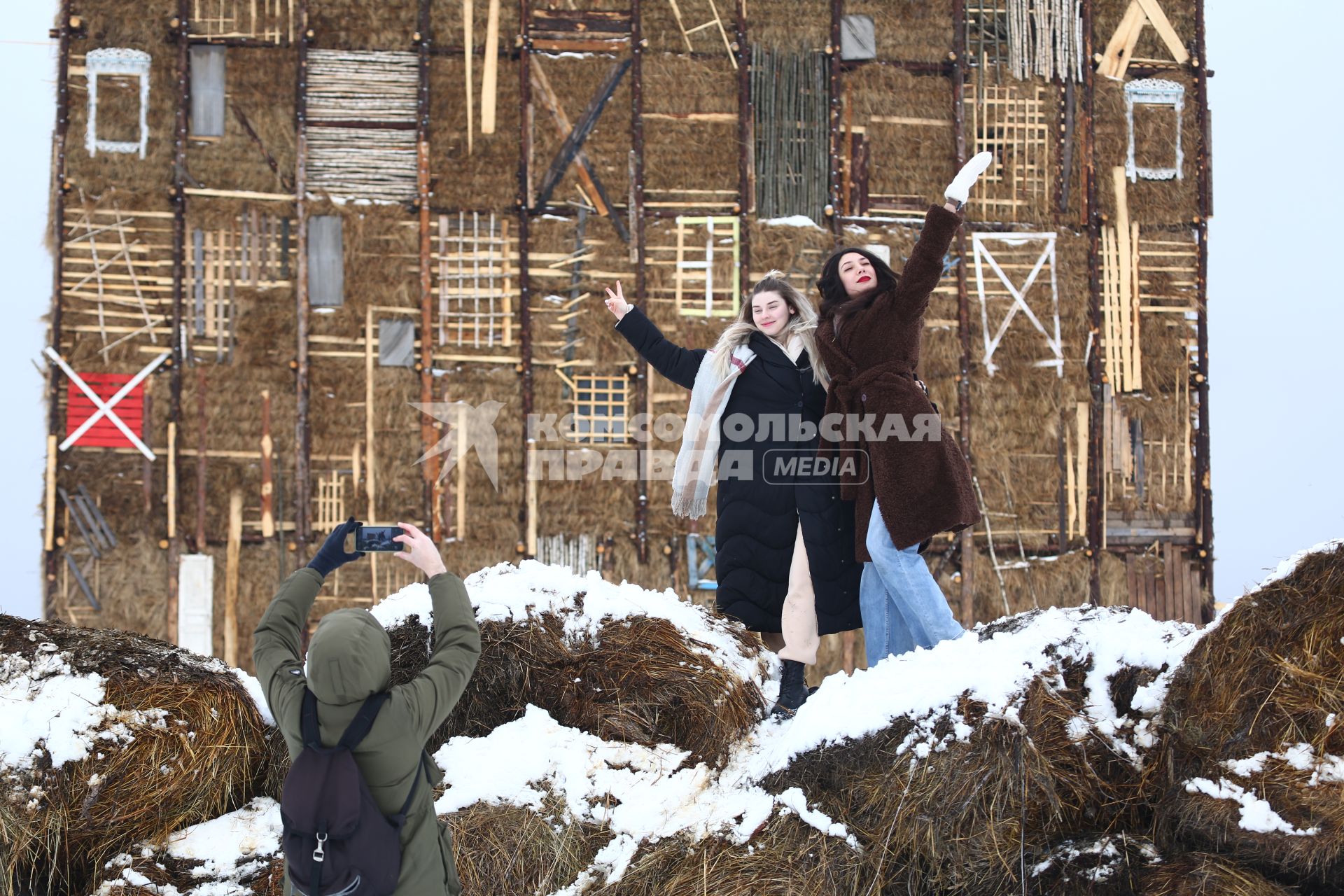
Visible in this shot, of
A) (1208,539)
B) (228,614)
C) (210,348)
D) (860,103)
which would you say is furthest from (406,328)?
(1208,539)

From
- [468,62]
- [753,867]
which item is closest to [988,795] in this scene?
[753,867]

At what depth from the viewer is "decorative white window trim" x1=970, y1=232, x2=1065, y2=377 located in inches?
298

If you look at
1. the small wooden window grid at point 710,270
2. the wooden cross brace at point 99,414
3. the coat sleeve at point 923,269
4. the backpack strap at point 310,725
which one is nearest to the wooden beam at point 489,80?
the small wooden window grid at point 710,270

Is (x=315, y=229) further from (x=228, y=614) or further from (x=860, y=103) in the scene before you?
(x=860, y=103)

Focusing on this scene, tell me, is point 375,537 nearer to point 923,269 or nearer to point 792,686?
point 792,686

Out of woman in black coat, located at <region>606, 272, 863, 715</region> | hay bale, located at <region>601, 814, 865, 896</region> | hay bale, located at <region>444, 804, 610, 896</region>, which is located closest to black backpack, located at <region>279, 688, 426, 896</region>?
hay bale, located at <region>444, 804, 610, 896</region>

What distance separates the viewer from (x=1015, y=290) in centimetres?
761

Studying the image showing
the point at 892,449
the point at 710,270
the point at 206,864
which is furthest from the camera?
the point at 710,270

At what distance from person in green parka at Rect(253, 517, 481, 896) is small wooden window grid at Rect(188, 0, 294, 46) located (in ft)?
20.1

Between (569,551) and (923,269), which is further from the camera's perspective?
(569,551)

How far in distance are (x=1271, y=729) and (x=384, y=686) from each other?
93.8 inches

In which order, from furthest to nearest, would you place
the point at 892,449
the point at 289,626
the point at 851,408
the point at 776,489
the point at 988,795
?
the point at 776,489 → the point at 851,408 → the point at 892,449 → the point at 988,795 → the point at 289,626

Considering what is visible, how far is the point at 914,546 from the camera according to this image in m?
3.93

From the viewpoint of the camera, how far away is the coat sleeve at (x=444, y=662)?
94.1 inches
